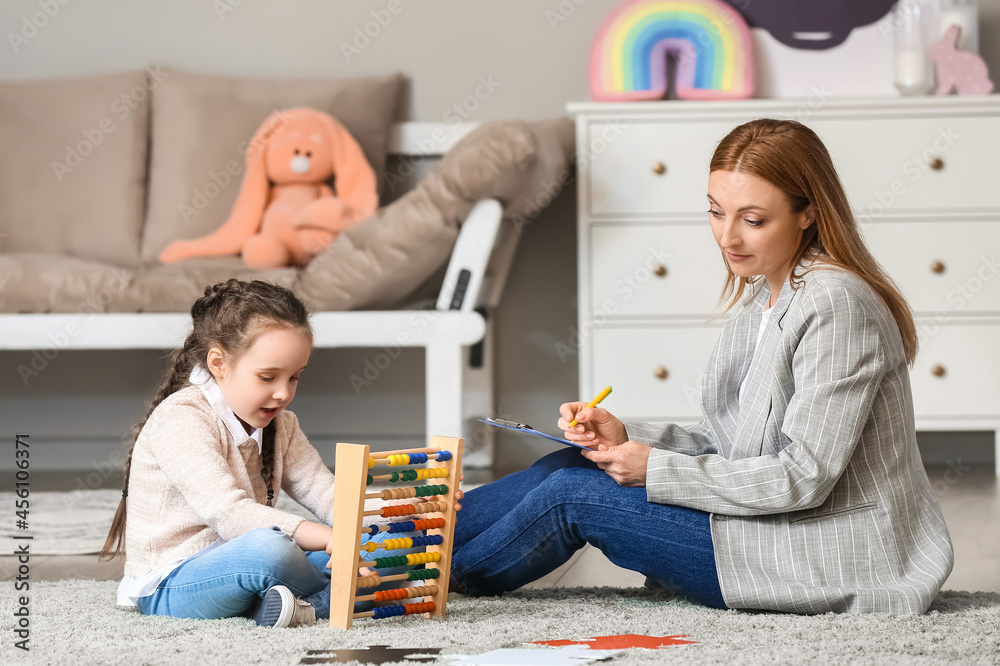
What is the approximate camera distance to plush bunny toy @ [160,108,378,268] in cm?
231

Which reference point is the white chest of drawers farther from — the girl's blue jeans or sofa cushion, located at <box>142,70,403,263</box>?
the girl's blue jeans

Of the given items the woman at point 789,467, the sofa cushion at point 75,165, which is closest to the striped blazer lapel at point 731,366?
the woman at point 789,467

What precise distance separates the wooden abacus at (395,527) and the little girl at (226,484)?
33mm

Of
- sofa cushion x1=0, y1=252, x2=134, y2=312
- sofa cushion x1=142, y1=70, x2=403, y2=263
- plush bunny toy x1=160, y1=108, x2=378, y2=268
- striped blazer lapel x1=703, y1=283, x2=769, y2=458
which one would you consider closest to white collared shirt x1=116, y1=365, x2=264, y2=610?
striped blazer lapel x1=703, y1=283, x2=769, y2=458

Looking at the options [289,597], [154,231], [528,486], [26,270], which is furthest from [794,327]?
[154,231]

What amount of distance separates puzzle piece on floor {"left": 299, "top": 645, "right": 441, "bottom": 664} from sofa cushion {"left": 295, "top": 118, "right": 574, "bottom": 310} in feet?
3.91

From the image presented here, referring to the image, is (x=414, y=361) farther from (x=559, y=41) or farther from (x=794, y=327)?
(x=794, y=327)

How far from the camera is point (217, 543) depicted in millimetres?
1101

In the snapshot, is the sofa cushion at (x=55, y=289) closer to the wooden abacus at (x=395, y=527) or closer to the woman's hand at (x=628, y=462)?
the wooden abacus at (x=395, y=527)

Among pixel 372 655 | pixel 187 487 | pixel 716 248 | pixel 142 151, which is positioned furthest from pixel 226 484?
pixel 142 151

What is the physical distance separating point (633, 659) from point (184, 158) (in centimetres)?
197

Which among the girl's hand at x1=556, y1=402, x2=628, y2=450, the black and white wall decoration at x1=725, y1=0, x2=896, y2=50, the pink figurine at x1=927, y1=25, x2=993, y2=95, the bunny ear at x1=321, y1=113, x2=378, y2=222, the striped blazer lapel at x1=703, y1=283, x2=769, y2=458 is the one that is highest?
the black and white wall decoration at x1=725, y1=0, x2=896, y2=50

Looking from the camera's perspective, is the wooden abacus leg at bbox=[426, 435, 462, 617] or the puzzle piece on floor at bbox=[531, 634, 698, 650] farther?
A: the wooden abacus leg at bbox=[426, 435, 462, 617]

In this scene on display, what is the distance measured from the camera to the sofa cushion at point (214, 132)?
8.04ft
